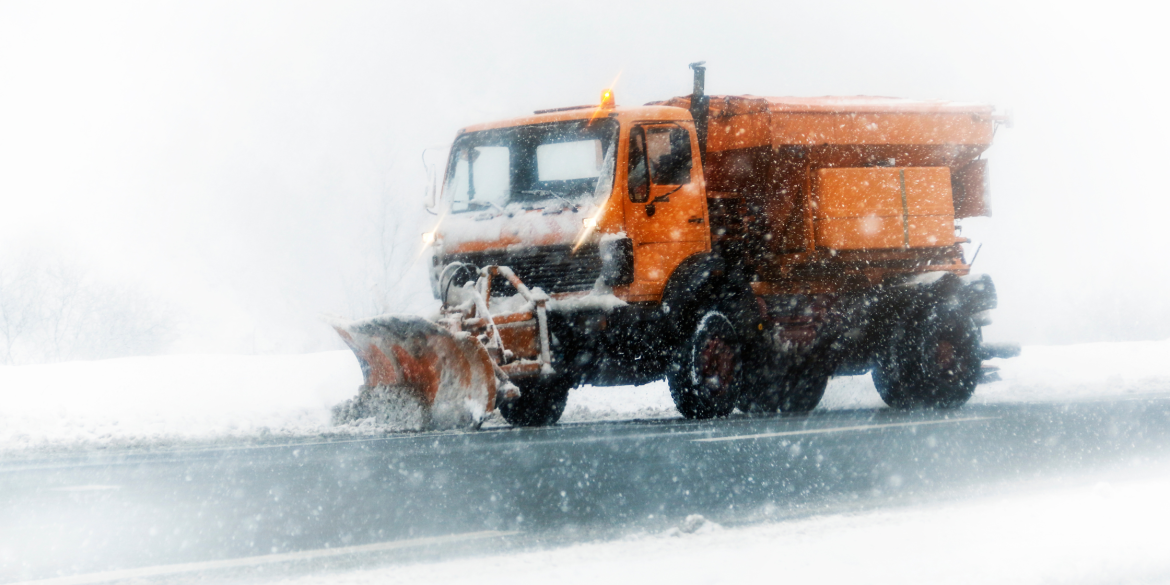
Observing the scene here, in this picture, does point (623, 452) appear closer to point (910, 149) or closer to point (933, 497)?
point (933, 497)

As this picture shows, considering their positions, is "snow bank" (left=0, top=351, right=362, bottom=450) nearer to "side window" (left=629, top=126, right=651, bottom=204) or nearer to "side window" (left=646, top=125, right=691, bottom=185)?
"side window" (left=629, top=126, right=651, bottom=204)

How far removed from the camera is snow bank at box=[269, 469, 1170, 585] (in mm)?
4539

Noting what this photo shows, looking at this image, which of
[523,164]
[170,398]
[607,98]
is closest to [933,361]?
[607,98]

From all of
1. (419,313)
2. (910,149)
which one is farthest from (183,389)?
(910,149)

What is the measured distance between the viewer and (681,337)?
421 inches

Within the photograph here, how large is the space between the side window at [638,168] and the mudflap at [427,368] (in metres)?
2.25

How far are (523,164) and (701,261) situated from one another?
1.93 m

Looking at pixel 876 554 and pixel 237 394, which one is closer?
pixel 876 554

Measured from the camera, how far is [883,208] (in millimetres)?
11938

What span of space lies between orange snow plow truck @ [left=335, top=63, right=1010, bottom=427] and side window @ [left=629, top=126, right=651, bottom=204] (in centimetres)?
2

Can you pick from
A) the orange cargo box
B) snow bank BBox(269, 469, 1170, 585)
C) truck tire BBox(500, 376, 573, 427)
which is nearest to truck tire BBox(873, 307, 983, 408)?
the orange cargo box

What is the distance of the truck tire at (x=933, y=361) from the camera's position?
12258mm

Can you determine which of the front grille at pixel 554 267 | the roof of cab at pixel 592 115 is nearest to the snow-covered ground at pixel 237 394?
the front grille at pixel 554 267

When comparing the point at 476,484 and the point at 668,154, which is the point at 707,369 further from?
the point at 476,484
